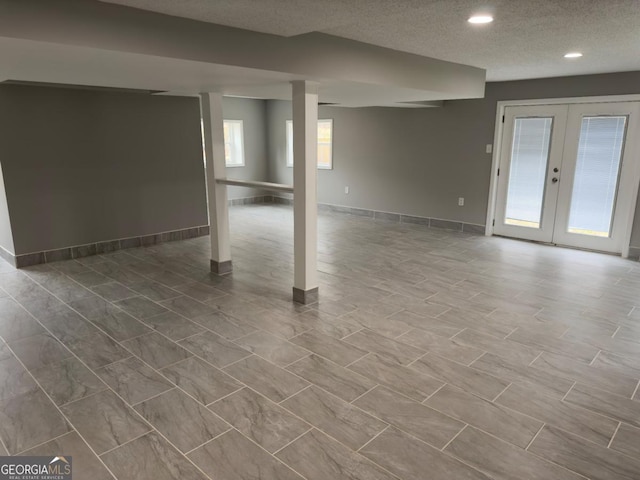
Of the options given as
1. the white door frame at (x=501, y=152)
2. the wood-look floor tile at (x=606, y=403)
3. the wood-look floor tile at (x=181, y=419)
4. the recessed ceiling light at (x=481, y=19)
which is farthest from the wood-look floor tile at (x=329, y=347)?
the white door frame at (x=501, y=152)

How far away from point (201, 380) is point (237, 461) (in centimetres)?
78

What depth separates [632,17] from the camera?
271 cm

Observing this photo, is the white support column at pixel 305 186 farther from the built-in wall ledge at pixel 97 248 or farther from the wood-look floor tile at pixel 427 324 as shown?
the built-in wall ledge at pixel 97 248

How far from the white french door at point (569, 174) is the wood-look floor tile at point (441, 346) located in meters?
3.67

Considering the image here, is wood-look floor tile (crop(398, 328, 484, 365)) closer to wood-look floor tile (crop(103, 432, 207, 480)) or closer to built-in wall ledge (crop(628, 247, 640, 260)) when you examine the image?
wood-look floor tile (crop(103, 432, 207, 480))

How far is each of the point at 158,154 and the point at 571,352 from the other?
212 inches

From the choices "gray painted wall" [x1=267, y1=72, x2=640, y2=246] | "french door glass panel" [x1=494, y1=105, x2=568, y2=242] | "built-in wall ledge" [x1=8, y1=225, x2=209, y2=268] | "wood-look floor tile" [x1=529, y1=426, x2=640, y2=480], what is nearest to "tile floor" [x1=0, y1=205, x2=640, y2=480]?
"wood-look floor tile" [x1=529, y1=426, x2=640, y2=480]

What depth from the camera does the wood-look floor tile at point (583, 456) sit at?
199 cm

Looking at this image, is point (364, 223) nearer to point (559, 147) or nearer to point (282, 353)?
point (559, 147)

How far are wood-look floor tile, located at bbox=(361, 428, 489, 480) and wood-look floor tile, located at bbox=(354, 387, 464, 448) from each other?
0.08 m

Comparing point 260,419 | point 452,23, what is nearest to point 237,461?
point 260,419

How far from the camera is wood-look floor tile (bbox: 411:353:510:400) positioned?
104 inches

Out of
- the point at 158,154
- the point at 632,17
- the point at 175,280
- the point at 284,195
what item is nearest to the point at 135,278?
the point at 175,280

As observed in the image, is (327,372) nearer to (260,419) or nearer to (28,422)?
(260,419)
